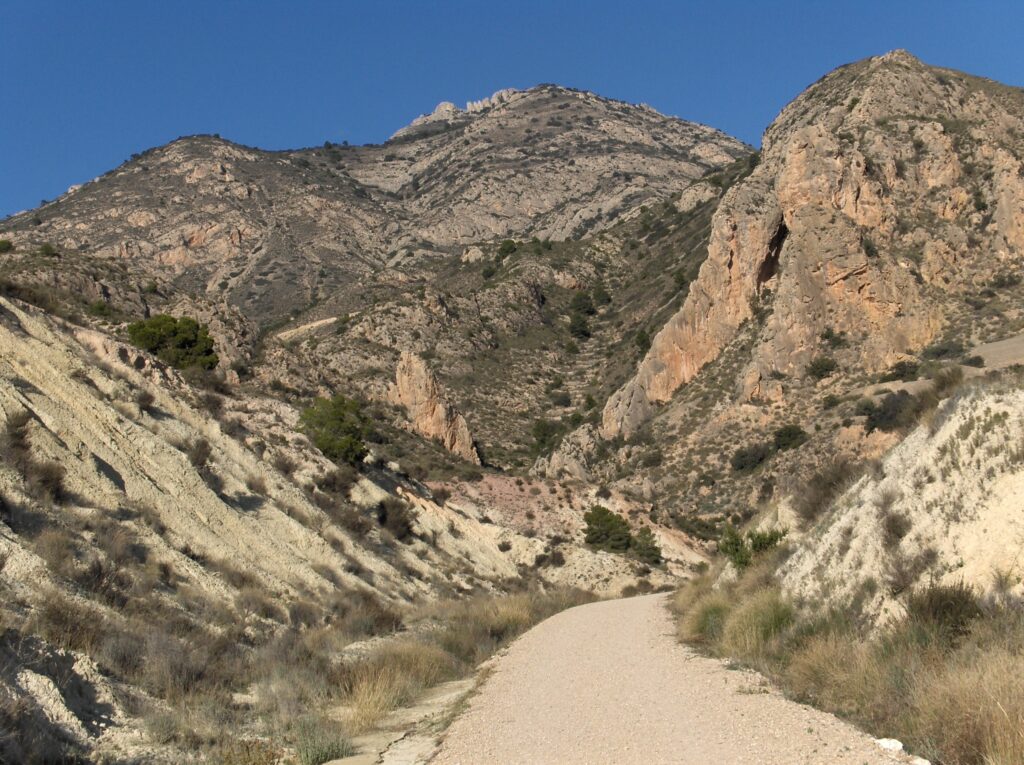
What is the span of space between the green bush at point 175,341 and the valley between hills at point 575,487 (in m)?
0.18

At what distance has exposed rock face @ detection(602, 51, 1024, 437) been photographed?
58656mm

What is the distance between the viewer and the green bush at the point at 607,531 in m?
44.2

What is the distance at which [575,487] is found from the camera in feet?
165

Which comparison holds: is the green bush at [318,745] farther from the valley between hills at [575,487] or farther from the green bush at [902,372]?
the green bush at [902,372]

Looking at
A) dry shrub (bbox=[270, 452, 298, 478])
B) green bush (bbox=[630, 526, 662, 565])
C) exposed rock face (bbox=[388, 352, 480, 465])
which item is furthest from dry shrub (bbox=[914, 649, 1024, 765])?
exposed rock face (bbox=[388, 352, 480, 465])

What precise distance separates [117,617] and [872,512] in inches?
424

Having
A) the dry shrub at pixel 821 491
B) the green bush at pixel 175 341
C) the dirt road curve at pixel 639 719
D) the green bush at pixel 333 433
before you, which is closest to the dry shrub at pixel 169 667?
the dirt road curve at pixel 639 719

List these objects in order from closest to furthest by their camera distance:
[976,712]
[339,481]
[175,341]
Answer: [976,712] → [339,481] → [175,341]

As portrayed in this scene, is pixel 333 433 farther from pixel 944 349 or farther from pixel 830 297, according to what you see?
pixel 944 349

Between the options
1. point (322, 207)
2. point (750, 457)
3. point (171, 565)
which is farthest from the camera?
point (322, 207)

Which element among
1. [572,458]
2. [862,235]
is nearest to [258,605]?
[572,458]

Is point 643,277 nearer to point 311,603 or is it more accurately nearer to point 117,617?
point 311,603

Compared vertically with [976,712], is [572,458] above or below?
above

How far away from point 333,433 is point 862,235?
45489 millimetres
